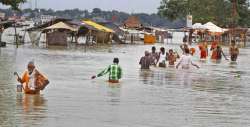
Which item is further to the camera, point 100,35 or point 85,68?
point 100,35

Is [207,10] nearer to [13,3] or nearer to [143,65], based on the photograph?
[13,3]

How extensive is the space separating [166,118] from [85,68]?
15.2 m

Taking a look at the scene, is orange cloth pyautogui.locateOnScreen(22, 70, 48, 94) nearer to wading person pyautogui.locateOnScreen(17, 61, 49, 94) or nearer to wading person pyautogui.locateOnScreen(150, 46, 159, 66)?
wading person pyautogui.locateOnScreen(17, 61, 49, 94)

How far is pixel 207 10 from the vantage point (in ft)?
358

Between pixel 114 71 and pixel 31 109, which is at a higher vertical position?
pixel 114 71

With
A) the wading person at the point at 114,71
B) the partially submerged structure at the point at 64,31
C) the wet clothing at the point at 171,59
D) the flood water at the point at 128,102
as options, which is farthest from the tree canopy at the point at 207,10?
the wading person at the point at 114,71

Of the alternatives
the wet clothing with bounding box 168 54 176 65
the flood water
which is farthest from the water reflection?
the wet clothing with bounding box 168 54 176 65

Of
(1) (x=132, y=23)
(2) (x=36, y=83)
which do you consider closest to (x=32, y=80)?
(2) (x=36, y=83)

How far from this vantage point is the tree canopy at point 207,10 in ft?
346

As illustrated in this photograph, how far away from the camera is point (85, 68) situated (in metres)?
28.5

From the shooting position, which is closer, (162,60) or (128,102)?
(128,102)

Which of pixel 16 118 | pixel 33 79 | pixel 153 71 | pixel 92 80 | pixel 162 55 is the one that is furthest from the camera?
pixel 162 55

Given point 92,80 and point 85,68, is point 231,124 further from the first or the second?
point 85,68

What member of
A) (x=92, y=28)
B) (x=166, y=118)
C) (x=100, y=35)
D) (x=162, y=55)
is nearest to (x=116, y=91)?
(x=166, y=118)
